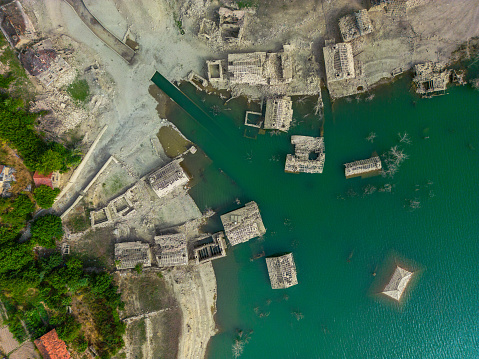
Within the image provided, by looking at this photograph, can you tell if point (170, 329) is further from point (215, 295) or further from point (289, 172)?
point (289, 172)

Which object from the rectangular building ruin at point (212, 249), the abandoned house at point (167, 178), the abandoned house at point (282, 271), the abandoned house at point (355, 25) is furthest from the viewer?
the rectangular building ruin at point (212, 249)

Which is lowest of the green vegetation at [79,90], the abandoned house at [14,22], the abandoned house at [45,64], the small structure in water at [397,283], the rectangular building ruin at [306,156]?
the small structure in water at [397,283]

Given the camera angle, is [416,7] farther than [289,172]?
No

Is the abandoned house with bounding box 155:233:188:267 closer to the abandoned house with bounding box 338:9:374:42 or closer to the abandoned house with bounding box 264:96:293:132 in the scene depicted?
the abandoned house with bounding box 264:96:293:132

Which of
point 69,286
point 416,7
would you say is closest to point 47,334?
point 69,286

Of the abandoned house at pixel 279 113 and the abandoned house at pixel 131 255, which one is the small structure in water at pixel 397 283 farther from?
the abandoned house at pixel 131 255

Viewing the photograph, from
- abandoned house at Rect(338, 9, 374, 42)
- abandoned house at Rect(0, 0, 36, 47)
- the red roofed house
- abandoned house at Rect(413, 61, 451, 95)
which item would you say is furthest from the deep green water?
the red roofed house

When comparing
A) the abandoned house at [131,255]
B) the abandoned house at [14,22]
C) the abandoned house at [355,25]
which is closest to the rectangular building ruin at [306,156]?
the abandoned house at [355,25]
